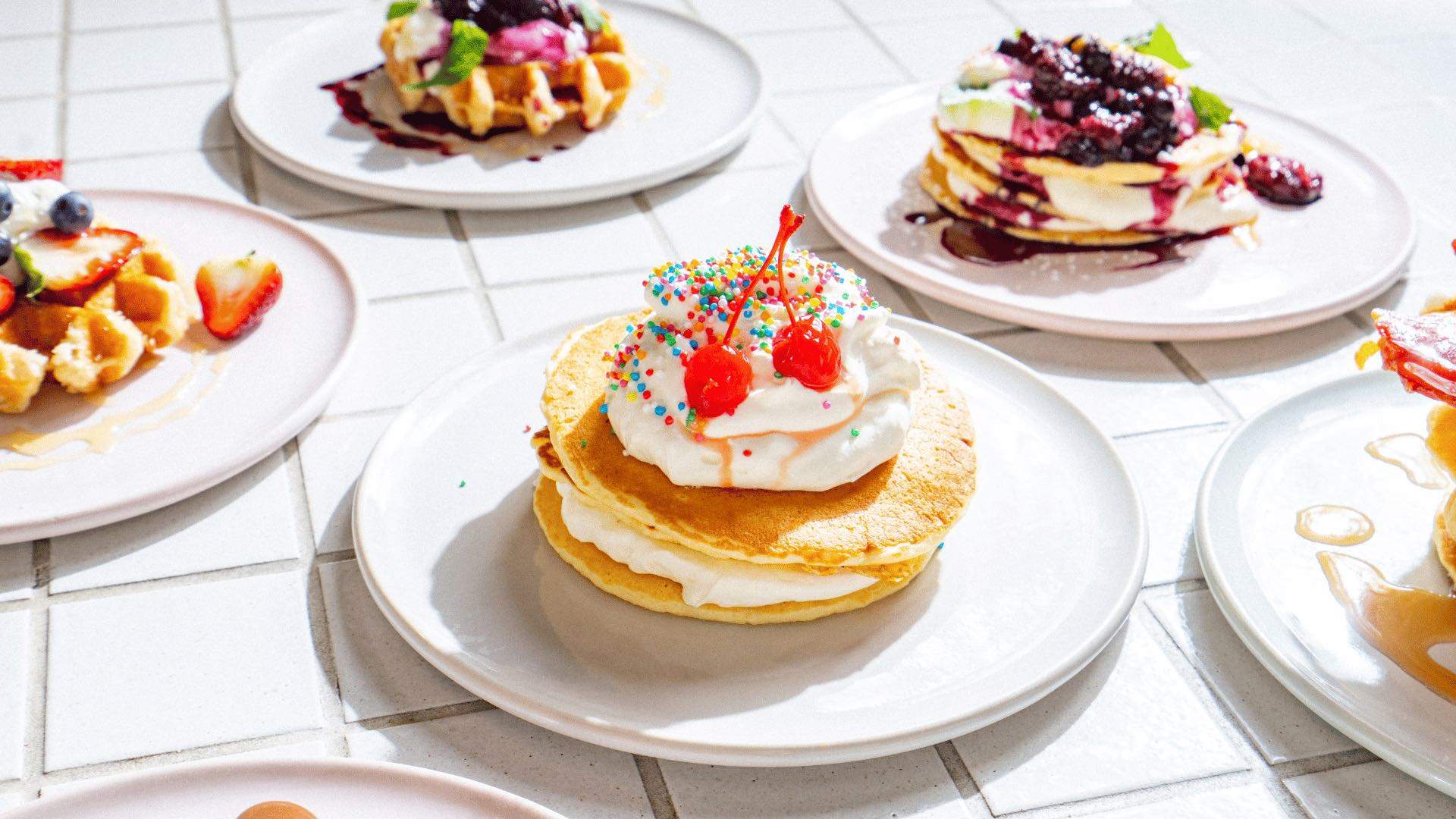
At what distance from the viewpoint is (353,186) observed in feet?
9.34

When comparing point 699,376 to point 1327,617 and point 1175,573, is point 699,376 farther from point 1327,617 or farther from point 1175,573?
point 1327,617

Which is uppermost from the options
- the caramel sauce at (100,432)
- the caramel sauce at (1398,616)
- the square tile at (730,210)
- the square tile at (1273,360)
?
the caramel sauce at (1398,616)

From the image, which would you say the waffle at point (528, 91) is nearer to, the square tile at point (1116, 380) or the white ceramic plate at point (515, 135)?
the white ceramic plate at point (515, 135)

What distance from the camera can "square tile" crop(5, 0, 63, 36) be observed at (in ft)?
11.9

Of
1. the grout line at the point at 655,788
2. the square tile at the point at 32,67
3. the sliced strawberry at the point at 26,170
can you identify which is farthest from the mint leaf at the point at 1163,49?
the square tile at the point at 32,67

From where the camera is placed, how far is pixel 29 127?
3150mm

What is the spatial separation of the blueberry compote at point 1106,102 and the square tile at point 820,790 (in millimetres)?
1487

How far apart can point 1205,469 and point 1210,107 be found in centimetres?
106

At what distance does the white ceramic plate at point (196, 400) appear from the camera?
1.95 m

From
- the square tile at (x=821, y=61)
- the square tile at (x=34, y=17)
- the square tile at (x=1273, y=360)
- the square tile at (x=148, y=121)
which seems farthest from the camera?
the square tile at (x=34, y=17)

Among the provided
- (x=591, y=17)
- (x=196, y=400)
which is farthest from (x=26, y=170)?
(x=591, y=17)

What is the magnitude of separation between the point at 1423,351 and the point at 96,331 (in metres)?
1.97

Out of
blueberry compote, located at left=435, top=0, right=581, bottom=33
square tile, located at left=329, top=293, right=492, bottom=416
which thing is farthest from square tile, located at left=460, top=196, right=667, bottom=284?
blueberry compote, located at left=435, top=0, right=581, bottom=33

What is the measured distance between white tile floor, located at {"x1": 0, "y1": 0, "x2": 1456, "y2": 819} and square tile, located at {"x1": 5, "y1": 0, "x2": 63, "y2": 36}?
7 centimetres
